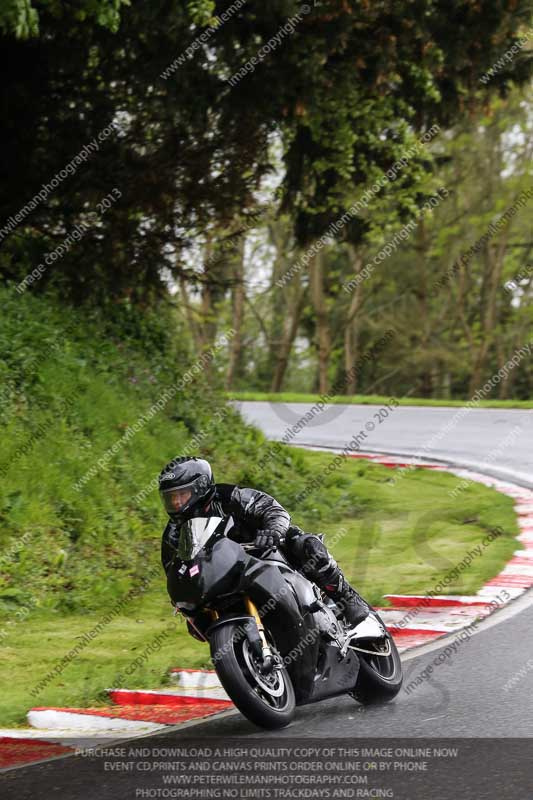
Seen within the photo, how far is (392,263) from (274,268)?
4.63 metres

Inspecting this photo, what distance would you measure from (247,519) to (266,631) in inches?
25.4

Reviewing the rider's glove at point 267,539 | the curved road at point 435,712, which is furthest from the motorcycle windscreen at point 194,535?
the curved road at point 435,712

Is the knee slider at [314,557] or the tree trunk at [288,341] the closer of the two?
the knee slider at [314,557]

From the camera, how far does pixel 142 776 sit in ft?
16.1

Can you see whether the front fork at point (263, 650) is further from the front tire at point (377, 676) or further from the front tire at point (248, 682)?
the front tire at point (377, 676)

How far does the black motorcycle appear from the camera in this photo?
207 inches

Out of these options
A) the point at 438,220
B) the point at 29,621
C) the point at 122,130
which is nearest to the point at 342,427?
the point at 122,130

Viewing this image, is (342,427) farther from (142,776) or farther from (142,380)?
(142,776)

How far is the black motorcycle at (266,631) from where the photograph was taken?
5250 mm

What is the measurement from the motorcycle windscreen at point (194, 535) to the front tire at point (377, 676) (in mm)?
1220

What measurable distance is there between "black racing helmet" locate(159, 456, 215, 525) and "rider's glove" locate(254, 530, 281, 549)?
0.36 metres

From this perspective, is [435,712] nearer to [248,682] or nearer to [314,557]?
[314,557]

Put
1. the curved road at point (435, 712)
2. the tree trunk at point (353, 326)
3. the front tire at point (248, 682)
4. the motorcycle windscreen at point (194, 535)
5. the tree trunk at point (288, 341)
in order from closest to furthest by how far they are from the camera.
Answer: the curved road at point (435, 712) → the front tire at point (248, 682) → the motorcycle windscreen at point (194, 535) → the tree trunk at point (353, 326) → the tree trunk at point (288, 341)

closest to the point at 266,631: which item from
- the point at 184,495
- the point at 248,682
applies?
the point at 248,682
